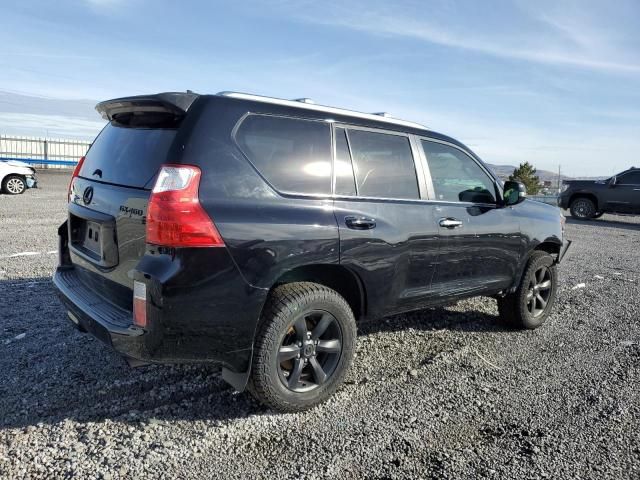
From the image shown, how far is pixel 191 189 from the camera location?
2756mm

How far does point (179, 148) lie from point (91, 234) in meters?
0.97

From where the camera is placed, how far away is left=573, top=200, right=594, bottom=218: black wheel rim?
60.5 ft

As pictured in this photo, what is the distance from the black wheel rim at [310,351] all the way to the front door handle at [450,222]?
1.26 metres

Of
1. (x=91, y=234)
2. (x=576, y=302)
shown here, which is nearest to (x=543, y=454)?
(x=91, y=234)

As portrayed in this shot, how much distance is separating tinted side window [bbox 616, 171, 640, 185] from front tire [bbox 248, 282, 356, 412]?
1739cm

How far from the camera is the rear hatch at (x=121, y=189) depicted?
2881 mm

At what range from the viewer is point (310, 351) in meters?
3.26

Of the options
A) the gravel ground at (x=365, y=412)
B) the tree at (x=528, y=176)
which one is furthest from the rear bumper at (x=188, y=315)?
the tree at (x=528, y=176)

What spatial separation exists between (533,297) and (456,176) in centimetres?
163

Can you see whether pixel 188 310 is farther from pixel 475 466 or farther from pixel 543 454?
pixel 543 454

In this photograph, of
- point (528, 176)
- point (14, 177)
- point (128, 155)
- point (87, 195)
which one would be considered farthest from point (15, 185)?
point (528, 176)

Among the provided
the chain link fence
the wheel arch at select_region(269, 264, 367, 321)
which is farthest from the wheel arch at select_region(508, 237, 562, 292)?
the chain link fence

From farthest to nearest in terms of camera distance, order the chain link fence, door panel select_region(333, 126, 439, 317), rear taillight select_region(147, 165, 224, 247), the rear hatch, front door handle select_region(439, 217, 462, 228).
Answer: the chain link fence < front door handle select_region(439, 217, 462, 228) < door panel select_region(333, 126, 439, 317) < the rear hatch < rear taillight select_region(147, 165, 224, 247)

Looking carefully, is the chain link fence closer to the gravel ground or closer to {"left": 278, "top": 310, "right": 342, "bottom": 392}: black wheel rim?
the gravel ground
